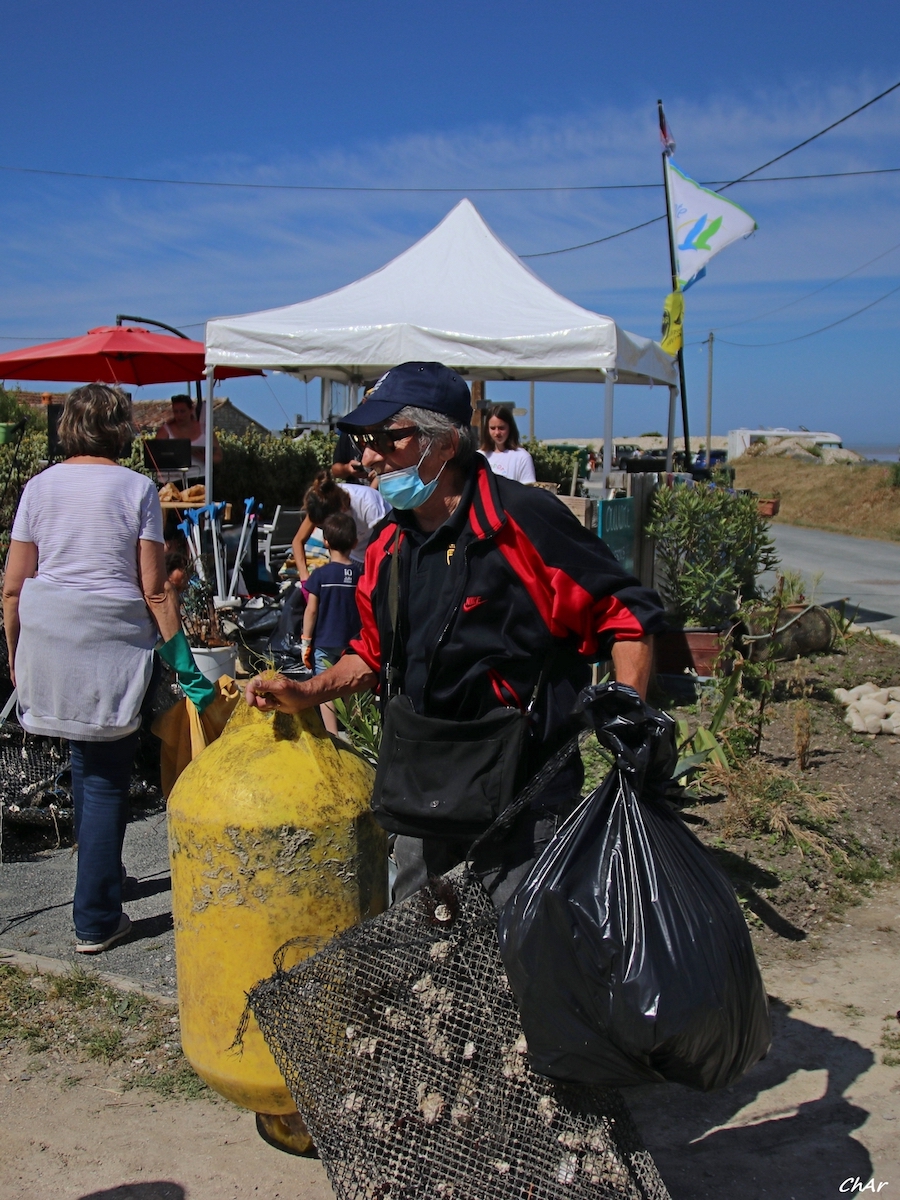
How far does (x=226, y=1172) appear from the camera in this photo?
2.57 m

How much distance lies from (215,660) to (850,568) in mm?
12743

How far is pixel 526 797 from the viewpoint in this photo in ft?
7.23

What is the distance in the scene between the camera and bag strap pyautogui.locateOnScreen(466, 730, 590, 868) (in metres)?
2.19

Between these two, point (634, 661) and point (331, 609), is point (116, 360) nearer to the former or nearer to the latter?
point (331, 609)

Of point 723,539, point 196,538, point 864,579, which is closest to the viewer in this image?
point 723,539

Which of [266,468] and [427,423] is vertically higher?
[266,468]

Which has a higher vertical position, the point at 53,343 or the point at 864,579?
the point at 53,343

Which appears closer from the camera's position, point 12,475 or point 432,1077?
point 432,1077

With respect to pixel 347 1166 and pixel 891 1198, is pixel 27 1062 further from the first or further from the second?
pixel 891 1198

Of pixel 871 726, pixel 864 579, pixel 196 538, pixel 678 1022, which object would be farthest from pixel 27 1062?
pixel 864 579

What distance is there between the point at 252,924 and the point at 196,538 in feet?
19.5

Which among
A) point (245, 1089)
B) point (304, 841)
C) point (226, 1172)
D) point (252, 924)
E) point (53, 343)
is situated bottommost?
point (226, 1172)

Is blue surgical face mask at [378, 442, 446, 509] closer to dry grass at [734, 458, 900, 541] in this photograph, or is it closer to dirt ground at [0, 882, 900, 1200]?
dirt ground at [0, 882, 900, 1200]

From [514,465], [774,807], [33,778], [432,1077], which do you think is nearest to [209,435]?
[514,465]
